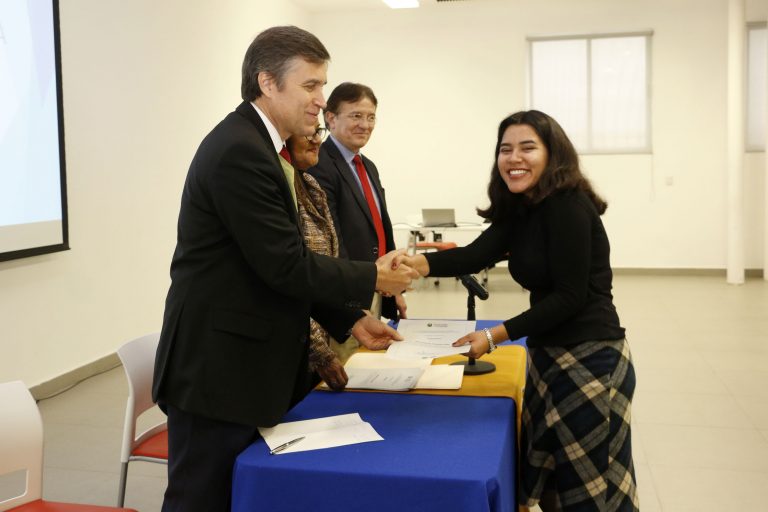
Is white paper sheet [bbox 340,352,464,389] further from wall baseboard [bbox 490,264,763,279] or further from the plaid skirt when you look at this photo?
wall baseboard [bbox 490,264,763,279]

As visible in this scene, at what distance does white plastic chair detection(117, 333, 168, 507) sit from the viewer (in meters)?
2.46

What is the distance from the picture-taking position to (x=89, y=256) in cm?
508

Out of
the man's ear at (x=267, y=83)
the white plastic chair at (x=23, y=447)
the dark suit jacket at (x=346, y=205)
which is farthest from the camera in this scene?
the dark suit jacket at (x=346, y=205)

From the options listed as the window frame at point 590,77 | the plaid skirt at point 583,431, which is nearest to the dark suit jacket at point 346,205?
the plaid skirt at point 583,431

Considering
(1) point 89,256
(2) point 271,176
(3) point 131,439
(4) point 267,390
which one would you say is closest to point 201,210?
(2) point 271,176

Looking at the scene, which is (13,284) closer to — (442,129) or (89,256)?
(89,256)

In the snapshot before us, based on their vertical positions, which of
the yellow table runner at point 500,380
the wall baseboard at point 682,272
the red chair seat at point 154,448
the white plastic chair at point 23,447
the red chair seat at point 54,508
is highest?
the yellow table runner at point 500,380

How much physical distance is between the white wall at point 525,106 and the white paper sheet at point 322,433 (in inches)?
320

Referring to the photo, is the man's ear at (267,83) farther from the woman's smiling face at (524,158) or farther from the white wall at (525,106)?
the white wall at (525,106)

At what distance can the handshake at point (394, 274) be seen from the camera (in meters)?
1.87

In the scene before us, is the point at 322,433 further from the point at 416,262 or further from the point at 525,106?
the point at 525,106

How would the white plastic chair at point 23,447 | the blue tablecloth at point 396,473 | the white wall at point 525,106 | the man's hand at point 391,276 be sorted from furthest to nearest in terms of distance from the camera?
the white wall at point 525,106
the white plastic chair at point 23,447
the man's hand at point 391,276
the blue tablecloth at point 396,473

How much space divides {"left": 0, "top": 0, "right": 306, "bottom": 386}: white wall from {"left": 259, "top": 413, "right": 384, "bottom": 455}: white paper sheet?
321 centimetres

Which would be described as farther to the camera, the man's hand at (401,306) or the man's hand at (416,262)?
the man's hand at (401,306)
